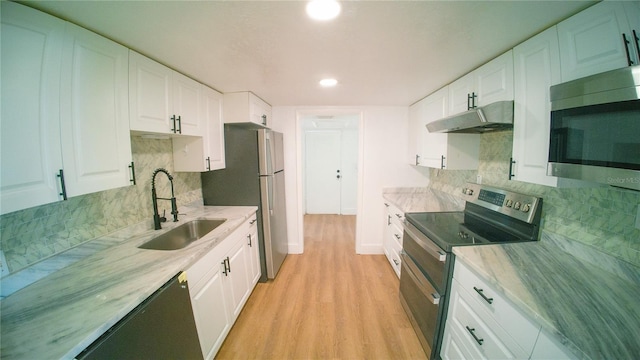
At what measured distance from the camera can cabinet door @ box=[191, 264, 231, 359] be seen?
4.27 ft

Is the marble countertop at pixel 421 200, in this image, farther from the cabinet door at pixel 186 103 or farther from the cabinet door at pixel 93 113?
the cabinet door at pixel 93 113

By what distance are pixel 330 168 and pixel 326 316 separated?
11.2 feet

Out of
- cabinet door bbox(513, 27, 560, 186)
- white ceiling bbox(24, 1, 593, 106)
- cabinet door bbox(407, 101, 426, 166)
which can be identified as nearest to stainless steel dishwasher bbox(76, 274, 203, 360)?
white ceiling bbox(24, 1, 593, 106)

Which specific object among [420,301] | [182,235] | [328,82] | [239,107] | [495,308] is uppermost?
[328,82]

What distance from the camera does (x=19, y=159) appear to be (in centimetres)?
78

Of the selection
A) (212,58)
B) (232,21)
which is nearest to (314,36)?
(232,21)

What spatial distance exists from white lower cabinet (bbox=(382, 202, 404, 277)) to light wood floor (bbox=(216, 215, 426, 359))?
0.21 m

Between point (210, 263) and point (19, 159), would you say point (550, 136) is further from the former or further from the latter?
point (19, 159)

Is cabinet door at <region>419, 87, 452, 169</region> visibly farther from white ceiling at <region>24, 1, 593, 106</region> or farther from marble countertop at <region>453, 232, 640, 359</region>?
marble countertop at <region>453, 232, 640, 359</region>

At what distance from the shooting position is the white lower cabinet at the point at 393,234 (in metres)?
2.25

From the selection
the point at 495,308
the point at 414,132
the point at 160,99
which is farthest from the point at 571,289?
the point at 160,99

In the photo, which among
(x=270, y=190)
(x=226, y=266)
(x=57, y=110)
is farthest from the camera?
(x=270, y=190)

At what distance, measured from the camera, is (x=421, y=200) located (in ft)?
8.21

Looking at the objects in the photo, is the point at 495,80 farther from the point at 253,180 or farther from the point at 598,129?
the point at 253,180
